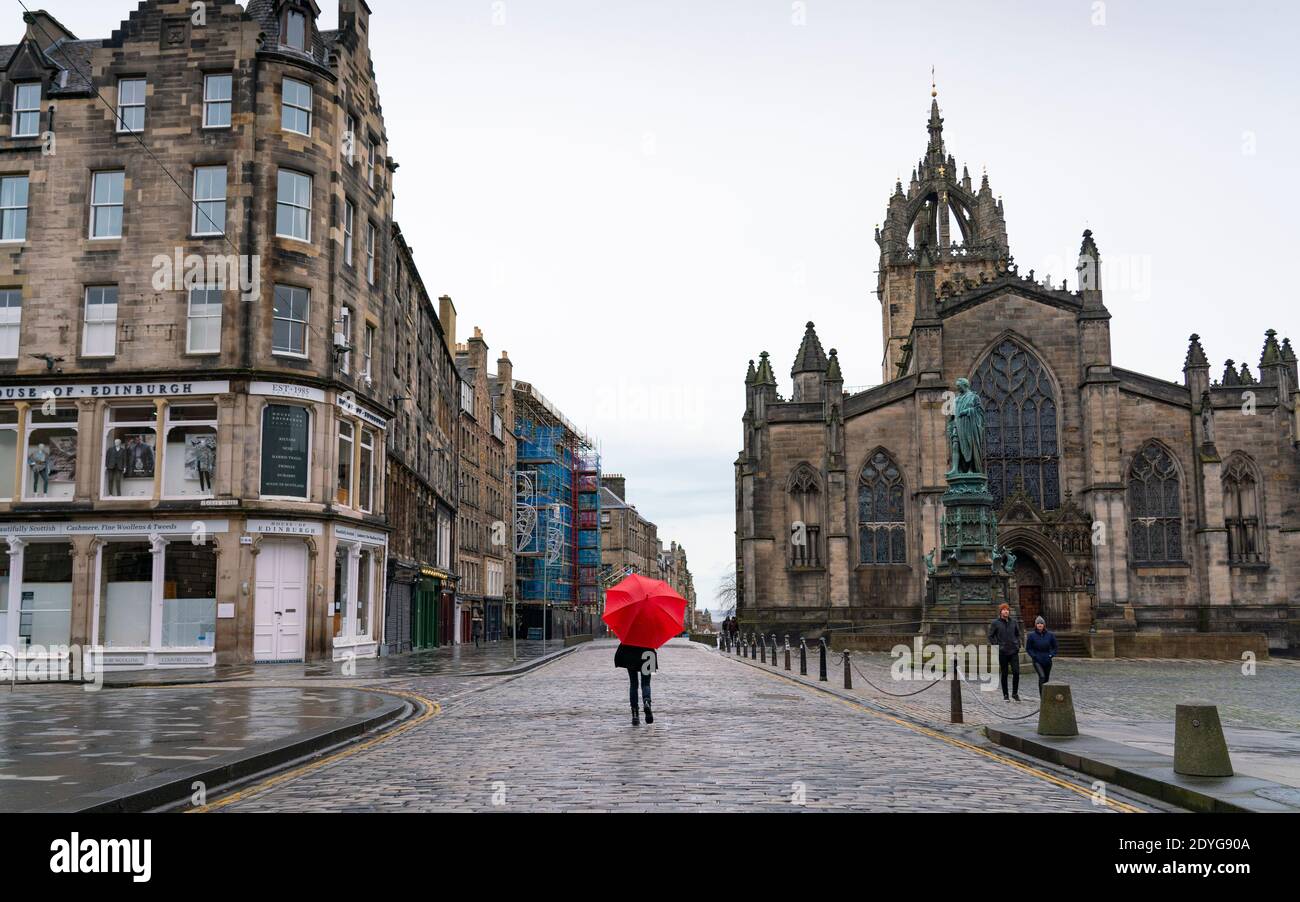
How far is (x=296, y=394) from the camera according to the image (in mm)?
29609

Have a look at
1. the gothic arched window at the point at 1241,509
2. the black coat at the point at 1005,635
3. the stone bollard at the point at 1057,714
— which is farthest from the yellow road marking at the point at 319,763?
the gothic arched window at the point at 1241,509

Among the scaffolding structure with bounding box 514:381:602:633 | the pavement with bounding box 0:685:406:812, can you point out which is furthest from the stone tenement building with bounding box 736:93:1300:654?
the pavement with bounding box 0:685:406:812

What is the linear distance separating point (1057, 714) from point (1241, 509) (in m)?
42.7

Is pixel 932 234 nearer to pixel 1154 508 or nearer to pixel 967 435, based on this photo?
pixel 1154 508

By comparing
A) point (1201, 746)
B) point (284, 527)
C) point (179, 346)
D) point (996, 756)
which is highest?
point (179, 346)

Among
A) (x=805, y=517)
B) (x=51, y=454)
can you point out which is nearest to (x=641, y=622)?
(x=51, y=454)

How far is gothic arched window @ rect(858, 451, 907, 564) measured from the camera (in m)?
50.9

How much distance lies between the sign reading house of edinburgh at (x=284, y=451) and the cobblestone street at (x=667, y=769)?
14.0 m

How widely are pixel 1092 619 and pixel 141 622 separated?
122ft

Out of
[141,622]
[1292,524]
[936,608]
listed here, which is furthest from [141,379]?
[1292,524]

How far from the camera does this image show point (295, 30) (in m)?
31.7

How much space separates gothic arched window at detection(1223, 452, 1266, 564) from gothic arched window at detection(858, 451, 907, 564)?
14.0m

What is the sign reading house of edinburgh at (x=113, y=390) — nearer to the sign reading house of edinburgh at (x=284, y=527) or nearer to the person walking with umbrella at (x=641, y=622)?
the sign reading house of edinburgh at (x=284, y=527)
